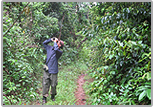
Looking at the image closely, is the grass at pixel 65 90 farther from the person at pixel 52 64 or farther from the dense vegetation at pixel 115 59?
the dense vegetation at pixel 115 59

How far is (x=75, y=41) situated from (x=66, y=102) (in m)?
6.07

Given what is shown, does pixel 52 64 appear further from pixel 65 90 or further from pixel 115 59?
pixel 65 90

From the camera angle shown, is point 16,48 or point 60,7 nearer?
point 16,48

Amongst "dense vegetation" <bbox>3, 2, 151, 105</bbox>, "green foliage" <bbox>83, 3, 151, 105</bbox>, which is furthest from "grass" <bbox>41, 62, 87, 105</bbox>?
"green foliage" <bbox>83, 3, 151, 105</bbox>

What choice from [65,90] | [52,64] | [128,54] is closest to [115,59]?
[128,54]

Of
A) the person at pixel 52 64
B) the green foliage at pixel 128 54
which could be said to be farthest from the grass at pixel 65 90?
the green foliage at pixel 128 54

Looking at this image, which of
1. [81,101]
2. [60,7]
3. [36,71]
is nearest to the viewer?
[81,101]

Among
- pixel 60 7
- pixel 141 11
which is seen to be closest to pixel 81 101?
pixel 141 11

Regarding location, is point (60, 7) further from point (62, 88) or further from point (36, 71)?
point (62, 88)

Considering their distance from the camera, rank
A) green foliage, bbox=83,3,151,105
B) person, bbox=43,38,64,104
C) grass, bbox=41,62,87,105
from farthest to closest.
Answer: grass, bbox=41,62,87,105, person, bbox=43,38,64,104, green foliage, bbox=83,3,151,105

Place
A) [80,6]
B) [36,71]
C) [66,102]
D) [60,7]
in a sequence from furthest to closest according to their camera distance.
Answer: [60,7] < [80,6] < [36,71] < [66,102]

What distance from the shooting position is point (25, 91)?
11.5 feet

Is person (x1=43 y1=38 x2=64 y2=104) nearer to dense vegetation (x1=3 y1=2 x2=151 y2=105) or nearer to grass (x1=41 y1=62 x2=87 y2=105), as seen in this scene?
grass (x1=41 y1=62 x2=87 y2=105)

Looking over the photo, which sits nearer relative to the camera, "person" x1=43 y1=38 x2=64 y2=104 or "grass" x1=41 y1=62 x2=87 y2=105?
"person" x1=43 y1=38 x2=64 y2=104
